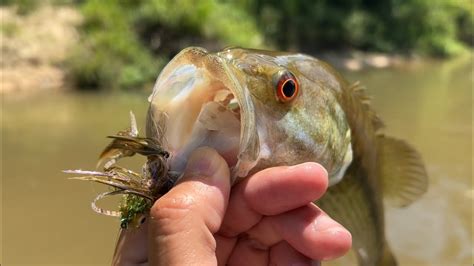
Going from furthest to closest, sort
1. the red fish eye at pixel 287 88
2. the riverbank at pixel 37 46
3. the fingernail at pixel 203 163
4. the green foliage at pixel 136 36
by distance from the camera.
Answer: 1. the green foliage at pixel 136 36
2. the riverbank at pixel 37 46
3. the red fish eye at pixel 287 88
4. the fingernail at pixel 203 163

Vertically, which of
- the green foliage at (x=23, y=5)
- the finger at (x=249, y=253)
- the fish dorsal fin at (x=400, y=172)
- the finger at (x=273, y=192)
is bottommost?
the green foliage at (x=23, y=5)

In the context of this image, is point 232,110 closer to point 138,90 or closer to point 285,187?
point 285,187

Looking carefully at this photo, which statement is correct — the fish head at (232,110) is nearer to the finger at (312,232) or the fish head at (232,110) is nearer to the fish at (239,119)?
the fish at (239,119)

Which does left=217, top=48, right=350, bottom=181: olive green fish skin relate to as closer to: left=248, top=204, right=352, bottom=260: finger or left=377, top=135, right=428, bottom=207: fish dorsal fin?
left=248, top=204, right=352, bottom=260: finger

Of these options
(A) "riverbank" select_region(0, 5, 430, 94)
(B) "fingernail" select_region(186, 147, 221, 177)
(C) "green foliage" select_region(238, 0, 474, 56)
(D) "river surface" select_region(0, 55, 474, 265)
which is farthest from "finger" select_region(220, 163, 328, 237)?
(C) "green foliage" select_region(238, 0, 474, 56)

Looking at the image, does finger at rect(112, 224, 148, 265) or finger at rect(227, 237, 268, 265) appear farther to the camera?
finger at rect(227, 237, 268, 265)

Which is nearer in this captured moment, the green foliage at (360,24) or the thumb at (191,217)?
the thumb at (191,217)

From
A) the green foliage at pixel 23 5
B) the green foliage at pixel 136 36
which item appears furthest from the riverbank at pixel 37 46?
the green foliage at pixel 136 36

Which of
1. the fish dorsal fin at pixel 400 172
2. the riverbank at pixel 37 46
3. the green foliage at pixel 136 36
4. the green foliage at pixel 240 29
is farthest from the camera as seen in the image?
the green foliage at pixel 240 29
